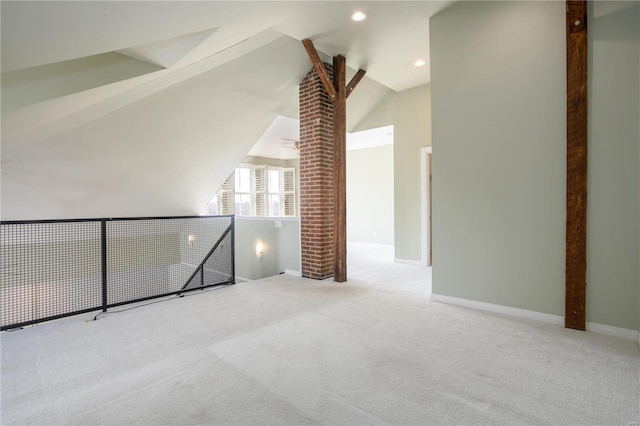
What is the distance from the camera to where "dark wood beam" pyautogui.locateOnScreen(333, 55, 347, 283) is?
14.3 feet

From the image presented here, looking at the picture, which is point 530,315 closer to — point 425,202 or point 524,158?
point 524,158

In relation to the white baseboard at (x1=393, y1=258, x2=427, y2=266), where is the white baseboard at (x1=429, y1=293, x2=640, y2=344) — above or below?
below

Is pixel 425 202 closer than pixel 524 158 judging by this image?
No

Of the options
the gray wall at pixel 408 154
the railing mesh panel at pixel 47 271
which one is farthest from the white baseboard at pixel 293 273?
the railing mesh panel at pixel 47 271

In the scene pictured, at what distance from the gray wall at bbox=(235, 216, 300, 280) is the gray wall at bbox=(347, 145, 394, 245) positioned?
Result: 3.69 metres

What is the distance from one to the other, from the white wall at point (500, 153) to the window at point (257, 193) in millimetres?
7320

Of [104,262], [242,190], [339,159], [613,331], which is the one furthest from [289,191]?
[613,331]

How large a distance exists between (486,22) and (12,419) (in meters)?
4.54

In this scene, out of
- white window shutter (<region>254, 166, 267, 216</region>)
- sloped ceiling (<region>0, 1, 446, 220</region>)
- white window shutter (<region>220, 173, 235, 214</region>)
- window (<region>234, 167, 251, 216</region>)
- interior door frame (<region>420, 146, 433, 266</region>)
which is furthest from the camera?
white window shutter (<region>254, 166, 267, 216</region>)

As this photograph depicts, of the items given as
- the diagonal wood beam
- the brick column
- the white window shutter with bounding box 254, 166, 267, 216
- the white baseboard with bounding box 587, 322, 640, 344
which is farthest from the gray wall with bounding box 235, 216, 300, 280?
the white window shutter with bounding box 254, 166, 267, 216

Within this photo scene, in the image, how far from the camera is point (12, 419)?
1.59 m

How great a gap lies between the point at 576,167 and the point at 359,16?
2.51 meters

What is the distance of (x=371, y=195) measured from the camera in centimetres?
862

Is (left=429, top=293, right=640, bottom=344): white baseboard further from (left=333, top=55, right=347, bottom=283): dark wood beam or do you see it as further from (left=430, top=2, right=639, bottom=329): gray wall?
(left=333, top=55, right=347, bottom=283): dark wood beam
